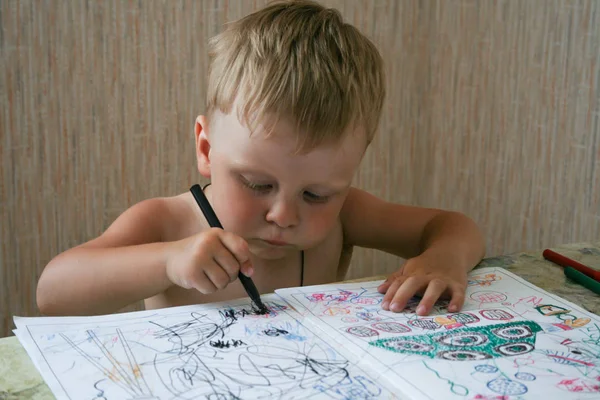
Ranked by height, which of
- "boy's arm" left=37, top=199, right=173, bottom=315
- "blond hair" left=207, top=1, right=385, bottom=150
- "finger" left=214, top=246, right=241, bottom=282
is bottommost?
"boy's arm" left=37, top=199, right=173, bottom=315

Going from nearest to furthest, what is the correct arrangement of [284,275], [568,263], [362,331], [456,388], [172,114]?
[456,388]
[362,331]
[568,263]
[284,275]
[172,114]

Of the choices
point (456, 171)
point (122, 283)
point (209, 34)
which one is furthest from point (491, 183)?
point (122, 283)

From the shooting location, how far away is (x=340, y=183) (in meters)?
0.79

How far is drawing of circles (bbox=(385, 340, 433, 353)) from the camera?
58 centimetres

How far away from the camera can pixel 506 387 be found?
1.70 ft

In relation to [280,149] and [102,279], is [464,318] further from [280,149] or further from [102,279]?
[102,279]

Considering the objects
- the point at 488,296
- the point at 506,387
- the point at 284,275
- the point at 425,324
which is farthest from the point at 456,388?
the point at 284,275

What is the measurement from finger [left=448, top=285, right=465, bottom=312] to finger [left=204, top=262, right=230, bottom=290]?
0.22 m

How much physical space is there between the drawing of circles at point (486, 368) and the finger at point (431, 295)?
0.42 feet

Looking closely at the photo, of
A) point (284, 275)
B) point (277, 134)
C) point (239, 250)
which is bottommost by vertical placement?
point (284, 275)

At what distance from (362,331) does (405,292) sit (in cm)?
10

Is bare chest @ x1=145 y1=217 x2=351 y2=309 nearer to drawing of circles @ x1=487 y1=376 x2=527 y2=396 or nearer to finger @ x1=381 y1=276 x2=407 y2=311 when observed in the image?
finger @ x1=381 y1=276 x2=407 y2=311

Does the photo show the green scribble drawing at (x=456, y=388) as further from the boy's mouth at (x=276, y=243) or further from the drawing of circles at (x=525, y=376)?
the boy's mouth at (x=276, y=243)

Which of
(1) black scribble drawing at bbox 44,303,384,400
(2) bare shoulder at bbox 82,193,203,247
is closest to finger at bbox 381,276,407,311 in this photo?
(1) black scribble drawing at bbox 44,303,384,400
